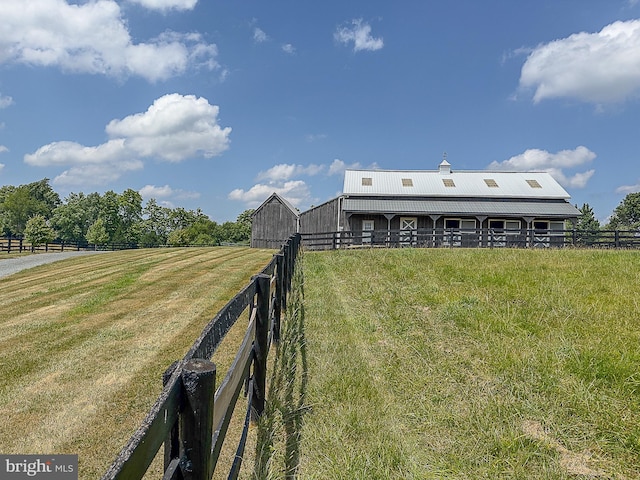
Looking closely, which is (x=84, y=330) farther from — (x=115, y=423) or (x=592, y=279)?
(x=592, y=279)

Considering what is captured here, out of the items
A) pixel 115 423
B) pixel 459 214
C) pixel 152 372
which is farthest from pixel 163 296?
pixel 459 214

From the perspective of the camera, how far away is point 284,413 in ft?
11.7

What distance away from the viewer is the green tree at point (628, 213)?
251 feet

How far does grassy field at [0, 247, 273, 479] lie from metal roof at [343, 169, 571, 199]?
60.9 ft

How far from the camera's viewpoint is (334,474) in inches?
107

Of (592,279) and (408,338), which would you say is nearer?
(408,338)

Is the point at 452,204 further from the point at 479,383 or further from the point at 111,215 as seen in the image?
the point at 111,215

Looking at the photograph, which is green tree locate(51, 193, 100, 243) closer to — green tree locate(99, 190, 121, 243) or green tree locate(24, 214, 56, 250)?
green tree locate(99, 190, 121, 243)

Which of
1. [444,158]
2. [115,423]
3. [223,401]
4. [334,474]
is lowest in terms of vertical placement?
[115,423]

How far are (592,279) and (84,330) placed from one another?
9.49m

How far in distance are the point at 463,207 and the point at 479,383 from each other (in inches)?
934

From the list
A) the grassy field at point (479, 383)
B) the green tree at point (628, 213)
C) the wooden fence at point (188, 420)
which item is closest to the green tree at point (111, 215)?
the grassy field at point (479, 383)

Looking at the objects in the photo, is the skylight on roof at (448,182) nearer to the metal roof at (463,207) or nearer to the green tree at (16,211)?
the metal roof at (463,207)

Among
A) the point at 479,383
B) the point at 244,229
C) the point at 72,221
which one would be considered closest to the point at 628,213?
the point at 244,229
